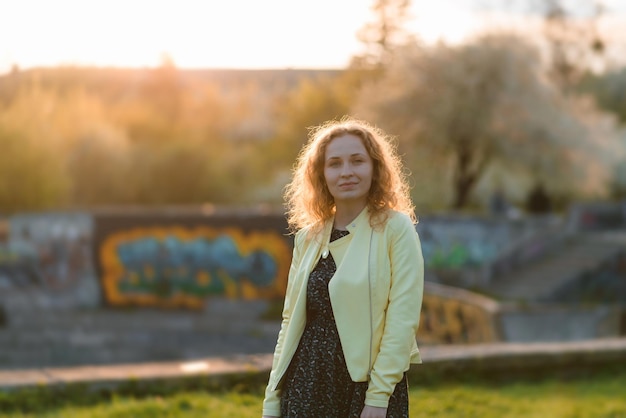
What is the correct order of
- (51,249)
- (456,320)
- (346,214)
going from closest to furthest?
(346,214), (456,320), (51,249)

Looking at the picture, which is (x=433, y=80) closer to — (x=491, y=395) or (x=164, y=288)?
(x=164, y=288)

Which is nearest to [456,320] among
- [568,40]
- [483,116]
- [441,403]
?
[441,403]

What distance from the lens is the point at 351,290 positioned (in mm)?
3371

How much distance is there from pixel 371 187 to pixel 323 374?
2.53 feet

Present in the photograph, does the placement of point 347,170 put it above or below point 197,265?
above

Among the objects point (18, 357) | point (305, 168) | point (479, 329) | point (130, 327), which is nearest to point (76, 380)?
point (305, 168)

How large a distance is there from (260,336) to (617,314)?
7394 mm

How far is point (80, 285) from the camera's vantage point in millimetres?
22625

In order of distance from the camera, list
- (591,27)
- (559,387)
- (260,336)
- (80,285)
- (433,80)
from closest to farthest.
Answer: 1. (559,387)
2. (260,336)
3. (80,285)
4. (433,80)
5. (591,27)

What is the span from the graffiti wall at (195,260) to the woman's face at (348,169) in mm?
19422

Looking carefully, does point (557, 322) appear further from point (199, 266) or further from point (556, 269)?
point (199, 266)

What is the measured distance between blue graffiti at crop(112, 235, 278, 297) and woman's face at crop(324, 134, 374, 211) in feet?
64.0

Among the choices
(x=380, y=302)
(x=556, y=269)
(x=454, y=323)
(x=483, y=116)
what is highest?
(x=483, y=116)

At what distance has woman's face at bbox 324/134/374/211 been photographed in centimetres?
354
